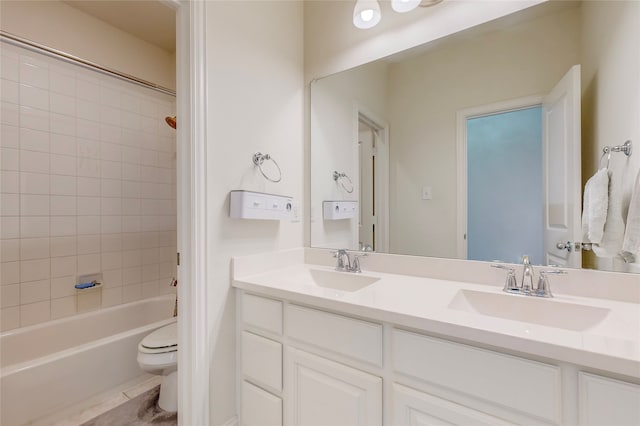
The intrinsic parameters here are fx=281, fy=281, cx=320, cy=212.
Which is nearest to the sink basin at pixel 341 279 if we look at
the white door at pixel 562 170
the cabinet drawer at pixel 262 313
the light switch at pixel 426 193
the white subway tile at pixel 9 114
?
the cabinet drawer at pixel 262 313

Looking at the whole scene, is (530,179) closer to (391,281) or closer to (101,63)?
(391,281)

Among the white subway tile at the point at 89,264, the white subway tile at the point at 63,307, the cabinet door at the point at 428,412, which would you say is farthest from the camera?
the white subway tile at the point at 89,264

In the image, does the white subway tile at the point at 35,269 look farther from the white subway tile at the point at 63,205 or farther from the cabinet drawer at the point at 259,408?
the cabinet drawer at the point at 259,408

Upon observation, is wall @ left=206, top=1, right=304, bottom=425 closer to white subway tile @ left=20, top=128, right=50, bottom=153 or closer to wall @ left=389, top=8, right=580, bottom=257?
wall @ left=389, top=8, right=580, bottom=257

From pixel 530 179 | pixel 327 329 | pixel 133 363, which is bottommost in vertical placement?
pixel 133 363

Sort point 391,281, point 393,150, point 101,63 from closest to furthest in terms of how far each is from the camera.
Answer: point 391,281, point 393,150, point 101,63

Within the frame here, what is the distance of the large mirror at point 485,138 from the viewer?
1.04 m

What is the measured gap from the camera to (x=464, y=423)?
0.78 m

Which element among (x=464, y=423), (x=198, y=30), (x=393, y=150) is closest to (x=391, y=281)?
(x=464, y=423)

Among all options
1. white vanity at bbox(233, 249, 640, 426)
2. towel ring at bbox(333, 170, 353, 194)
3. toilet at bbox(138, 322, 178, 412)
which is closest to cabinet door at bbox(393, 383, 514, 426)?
white vanity at bbox(233, 249, 640, 426)

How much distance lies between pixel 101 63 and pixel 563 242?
3155mm

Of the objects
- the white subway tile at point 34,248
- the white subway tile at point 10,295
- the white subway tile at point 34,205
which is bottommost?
the white subway tile at point 10,295

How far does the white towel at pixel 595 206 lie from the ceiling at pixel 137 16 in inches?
96.3

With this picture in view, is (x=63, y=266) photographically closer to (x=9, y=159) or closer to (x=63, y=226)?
(x=63, y=226)
